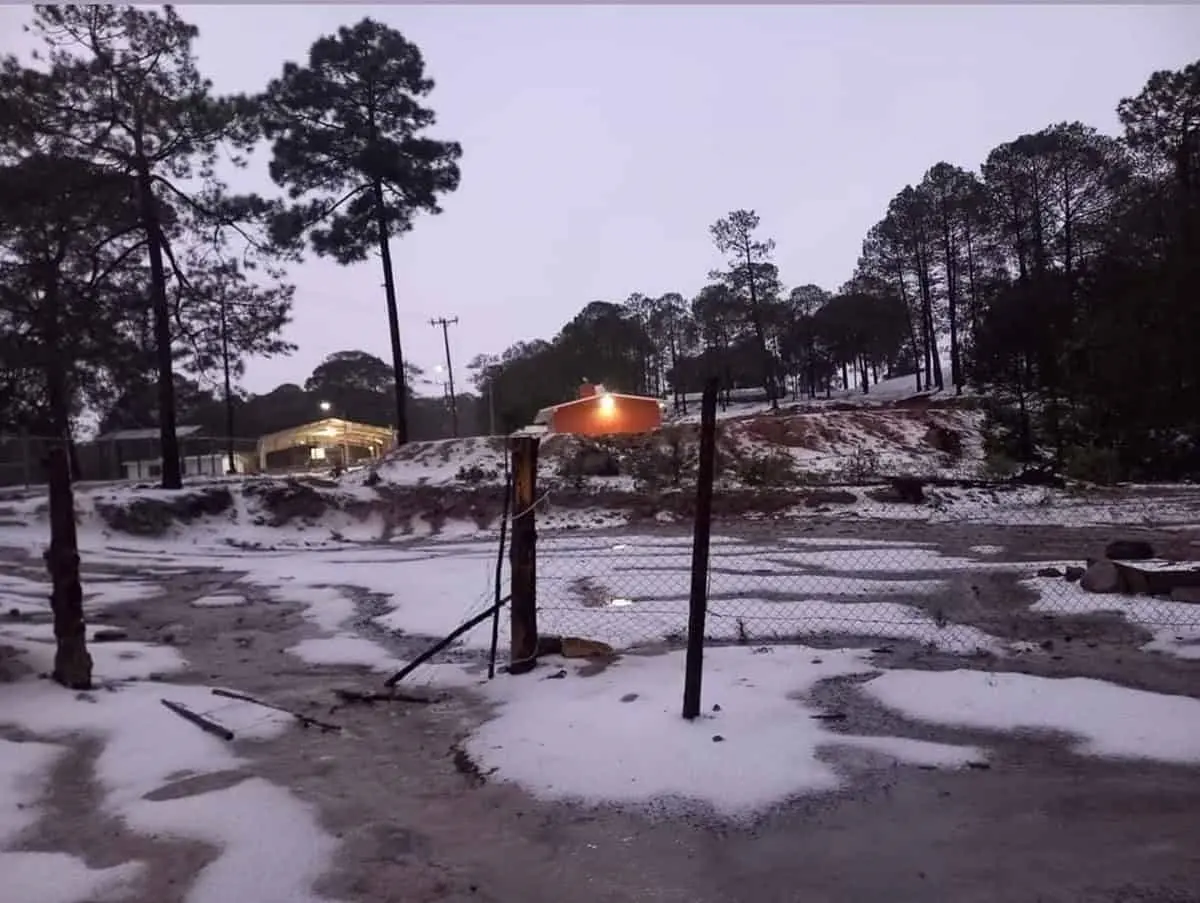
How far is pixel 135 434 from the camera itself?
40.0 m

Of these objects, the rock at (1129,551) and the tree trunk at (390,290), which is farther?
the tree trunk at (390,290)

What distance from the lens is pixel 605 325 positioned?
170 feet

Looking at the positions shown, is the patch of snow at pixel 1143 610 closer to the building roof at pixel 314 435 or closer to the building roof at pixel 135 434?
the building roof at pixel 135 434

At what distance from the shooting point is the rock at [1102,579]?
862cm

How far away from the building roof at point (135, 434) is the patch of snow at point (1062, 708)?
77.5 ft

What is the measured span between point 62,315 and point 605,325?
33.9 metres

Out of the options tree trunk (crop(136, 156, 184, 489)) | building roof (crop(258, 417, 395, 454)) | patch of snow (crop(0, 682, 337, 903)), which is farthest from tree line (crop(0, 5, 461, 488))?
building roof (crop(258, 417, 395, 454))

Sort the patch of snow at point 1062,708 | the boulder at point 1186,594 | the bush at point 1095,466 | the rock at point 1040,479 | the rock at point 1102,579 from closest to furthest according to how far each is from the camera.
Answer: the patch of snow at point 1062,708 → the boulder at point 1186,594 → the rock at point 1102,579 → the rock at point 1040,479 → the bush at point 1095,466

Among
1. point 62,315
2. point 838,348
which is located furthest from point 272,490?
point 838,348

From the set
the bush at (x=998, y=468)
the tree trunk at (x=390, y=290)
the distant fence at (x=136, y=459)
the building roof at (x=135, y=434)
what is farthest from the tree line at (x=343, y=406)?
A: the bush at (x=998, y=468)

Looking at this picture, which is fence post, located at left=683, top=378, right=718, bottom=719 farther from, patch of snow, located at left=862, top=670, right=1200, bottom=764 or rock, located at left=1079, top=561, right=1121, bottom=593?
rock, located at left=1079, top=561, right=1121, bottom=593

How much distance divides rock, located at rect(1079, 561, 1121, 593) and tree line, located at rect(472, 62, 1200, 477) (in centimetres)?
412

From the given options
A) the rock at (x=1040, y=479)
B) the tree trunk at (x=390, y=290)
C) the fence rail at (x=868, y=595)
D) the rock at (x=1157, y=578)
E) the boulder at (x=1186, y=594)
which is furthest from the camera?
the tree trunk at (x=390, y=290)

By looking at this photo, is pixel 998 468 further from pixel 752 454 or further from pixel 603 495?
pixel 603 495
